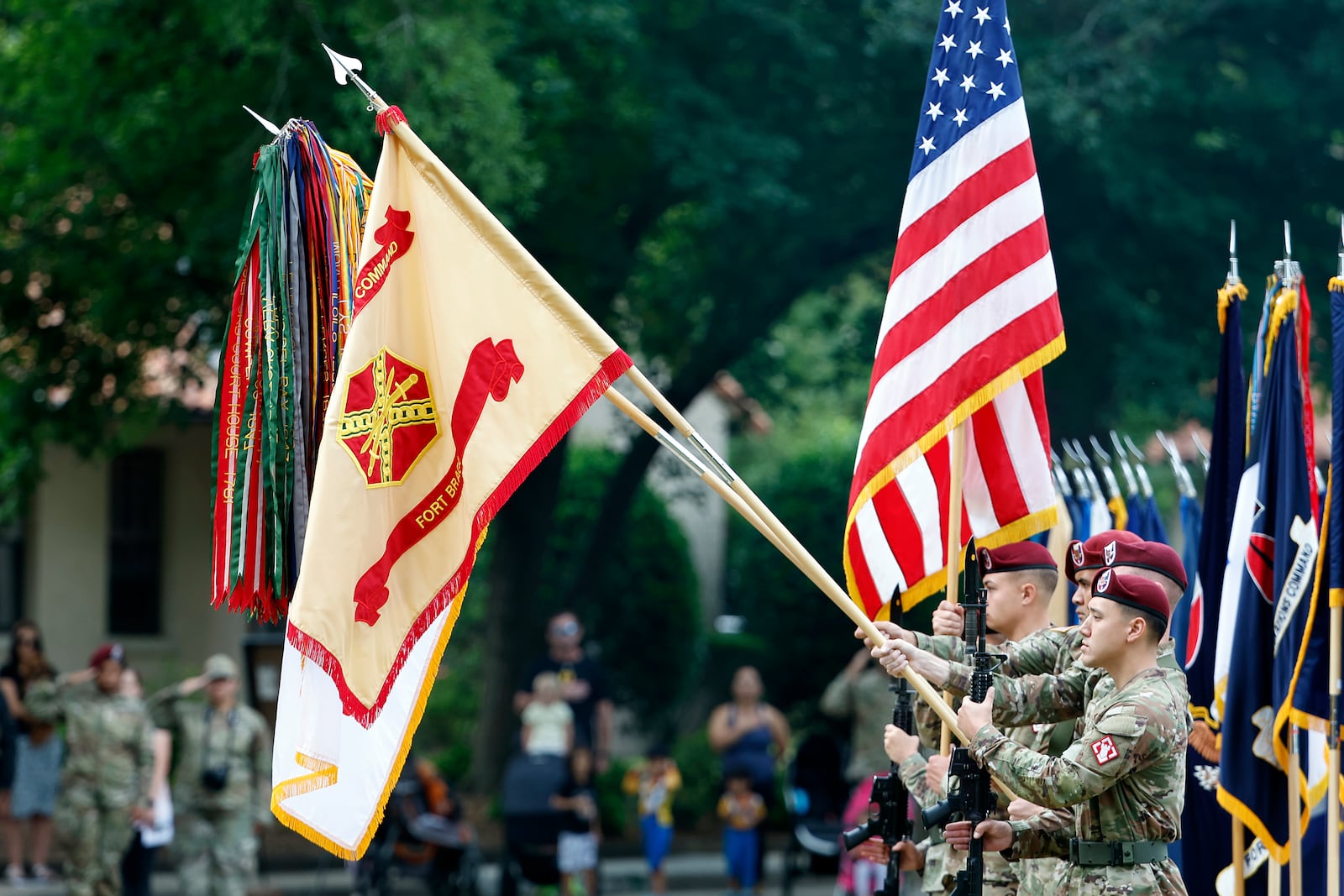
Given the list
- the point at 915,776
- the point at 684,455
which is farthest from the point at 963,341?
the point at 684,455

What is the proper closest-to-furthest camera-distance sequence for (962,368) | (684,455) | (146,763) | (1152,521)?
1. (684,455)
2. (962,368)
3. (1152,521)
4. (146,763)

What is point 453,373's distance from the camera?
532cm

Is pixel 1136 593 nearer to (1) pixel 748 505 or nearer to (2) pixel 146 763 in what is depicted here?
(1) pixel 748 505

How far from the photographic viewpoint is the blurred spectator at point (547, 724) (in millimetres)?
13141

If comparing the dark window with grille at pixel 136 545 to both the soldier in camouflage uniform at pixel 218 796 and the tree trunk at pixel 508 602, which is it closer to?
the tree trunk at pixel 508 602

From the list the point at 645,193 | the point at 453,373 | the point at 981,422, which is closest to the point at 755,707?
the point at 645,193

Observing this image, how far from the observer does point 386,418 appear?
5.17 metres

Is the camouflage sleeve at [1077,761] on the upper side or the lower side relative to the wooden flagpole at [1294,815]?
upper

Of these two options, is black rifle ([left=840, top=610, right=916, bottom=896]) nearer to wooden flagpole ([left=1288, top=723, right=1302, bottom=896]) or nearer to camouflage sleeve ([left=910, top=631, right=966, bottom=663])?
camouflage sleeve ([left=910, top=631, right=966, bottom=663])

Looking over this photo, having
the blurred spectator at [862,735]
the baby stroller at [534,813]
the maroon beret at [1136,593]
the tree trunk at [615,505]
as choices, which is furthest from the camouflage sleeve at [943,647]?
the tree trunk at [615,505]

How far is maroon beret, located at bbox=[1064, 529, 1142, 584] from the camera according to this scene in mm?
5445

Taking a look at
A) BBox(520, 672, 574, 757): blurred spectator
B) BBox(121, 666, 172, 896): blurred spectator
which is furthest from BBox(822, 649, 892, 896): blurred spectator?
BBox(121, 666, 172, 896): blurred spectator

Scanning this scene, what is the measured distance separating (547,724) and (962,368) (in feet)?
24.5

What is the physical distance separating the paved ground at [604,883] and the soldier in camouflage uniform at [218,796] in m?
1.82
